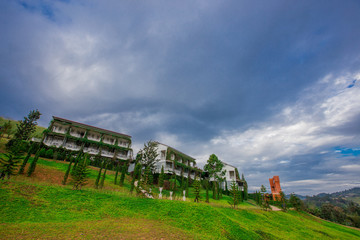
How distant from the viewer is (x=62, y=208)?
38.5ft

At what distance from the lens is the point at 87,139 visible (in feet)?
136

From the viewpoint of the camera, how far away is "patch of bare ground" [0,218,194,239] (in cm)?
777

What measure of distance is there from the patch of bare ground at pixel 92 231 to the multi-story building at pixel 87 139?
111 ft

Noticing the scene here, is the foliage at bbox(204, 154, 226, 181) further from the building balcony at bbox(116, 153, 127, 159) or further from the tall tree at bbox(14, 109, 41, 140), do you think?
the tall tree at bbox(14, 109, 41, 140)

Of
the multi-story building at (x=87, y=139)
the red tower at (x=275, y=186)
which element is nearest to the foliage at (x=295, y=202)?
the red tower at (x=275, y=186)

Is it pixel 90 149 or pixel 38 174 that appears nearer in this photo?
pixel 38 174

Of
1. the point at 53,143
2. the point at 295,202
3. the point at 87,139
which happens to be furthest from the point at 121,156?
the point at 295,202

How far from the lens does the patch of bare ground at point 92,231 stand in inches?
306

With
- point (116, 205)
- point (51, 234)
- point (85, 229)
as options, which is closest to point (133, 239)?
point (85, 229)

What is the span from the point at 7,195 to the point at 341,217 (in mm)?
76124

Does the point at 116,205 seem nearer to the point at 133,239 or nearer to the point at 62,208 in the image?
the point at 62,208

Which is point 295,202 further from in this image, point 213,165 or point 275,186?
point 213,165

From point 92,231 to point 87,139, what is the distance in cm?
3821

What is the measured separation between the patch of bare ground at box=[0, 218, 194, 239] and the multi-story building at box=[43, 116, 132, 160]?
3395 cm
